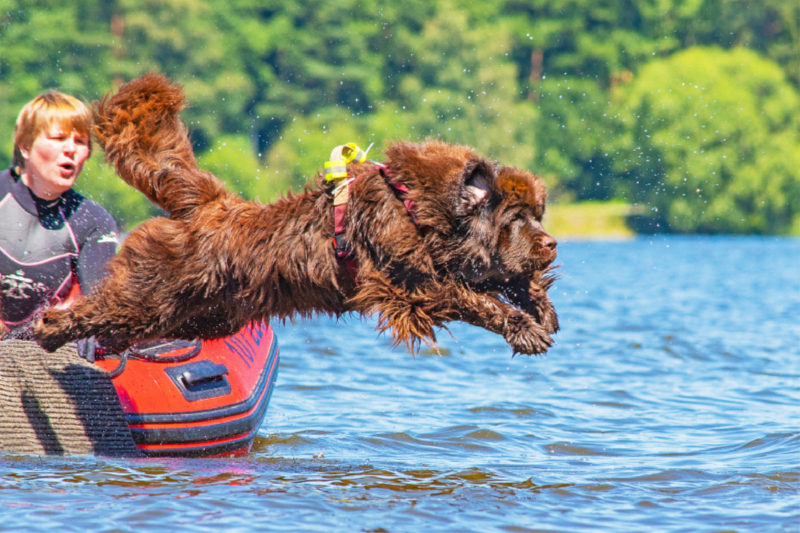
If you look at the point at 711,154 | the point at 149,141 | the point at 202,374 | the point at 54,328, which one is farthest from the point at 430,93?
the point at 54,328

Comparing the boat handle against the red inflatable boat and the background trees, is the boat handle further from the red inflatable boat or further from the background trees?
the background trees

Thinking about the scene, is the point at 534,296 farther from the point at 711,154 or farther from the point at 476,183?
the point at 711,154

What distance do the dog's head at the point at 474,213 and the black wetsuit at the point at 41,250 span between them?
199cm

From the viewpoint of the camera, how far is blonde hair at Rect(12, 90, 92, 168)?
544 cm

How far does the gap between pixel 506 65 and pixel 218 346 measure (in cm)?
4727

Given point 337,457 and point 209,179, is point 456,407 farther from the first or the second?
point 209,179

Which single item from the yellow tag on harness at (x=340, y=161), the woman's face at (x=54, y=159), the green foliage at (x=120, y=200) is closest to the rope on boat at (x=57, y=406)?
the woman's face at (x=54, y=159)

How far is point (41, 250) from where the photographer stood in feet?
18.2

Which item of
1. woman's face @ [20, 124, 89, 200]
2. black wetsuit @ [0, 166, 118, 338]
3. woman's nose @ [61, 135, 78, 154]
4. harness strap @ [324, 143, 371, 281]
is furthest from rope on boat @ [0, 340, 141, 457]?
harness strap @ [324, 143, 371, 281]

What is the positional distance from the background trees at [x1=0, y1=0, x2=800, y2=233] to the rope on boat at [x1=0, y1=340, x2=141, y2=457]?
28939 millimetres

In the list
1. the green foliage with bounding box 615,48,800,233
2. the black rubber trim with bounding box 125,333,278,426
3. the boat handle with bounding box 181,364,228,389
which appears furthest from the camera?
the green foliage with bounding box 615,48,800,233

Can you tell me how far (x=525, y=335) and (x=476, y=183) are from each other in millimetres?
785

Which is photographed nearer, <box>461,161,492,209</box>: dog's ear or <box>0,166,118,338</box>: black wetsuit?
<box>461,161,492,209</box>: dog's ear

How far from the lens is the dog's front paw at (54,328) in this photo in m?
5.06
